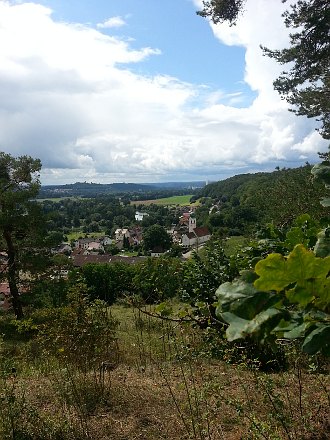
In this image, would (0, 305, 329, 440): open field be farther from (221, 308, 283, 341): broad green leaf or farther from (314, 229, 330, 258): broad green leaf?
(221, 308, 283, 341): broad green leaf

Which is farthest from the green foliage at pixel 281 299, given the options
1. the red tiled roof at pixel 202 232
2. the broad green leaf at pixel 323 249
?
the red tiled roof at pixel 202 232

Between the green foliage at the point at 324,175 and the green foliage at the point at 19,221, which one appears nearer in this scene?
the green foliage at the point at 324,175

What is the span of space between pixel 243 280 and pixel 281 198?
59.7 feet

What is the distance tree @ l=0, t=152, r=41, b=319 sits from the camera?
15.2 meters

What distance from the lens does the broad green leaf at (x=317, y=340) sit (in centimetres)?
86

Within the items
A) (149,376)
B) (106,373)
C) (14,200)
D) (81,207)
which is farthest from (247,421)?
(81,207)

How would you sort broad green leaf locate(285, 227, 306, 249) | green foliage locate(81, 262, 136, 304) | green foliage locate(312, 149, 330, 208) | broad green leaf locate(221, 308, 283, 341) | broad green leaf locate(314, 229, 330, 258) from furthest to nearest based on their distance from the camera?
1. green foliage locate(81, 262, 136, 304)
2. broad green leaf locate(285, 227, 306, 249)
3. green foliage locate(312, 149, 330, 208)
4. broad green leaf locate(314, 229, 330, 258)
5. broad green leaf locate(221, 308, 283, 341)

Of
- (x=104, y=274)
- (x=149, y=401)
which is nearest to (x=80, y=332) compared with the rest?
(x=149, y=401)

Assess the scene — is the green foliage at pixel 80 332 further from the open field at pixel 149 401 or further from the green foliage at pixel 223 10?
the green foliage at pixel 223 10

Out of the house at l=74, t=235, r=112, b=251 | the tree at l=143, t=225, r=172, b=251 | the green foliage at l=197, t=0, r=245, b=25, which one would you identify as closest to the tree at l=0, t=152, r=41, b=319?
the green foliage at l=197, t=0, r=245, b=25

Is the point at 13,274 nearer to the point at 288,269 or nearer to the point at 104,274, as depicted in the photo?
the point at 288,269

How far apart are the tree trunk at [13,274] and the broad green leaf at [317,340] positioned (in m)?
Answer: 15.7

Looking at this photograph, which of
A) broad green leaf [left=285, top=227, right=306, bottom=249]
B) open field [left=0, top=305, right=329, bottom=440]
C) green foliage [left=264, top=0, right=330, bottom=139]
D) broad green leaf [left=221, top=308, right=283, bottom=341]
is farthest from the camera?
green foliage [left=264, top=0, right=330, bottom=139]

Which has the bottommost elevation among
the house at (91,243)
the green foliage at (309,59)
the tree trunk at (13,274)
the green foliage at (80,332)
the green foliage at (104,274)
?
the house at (91,243)
